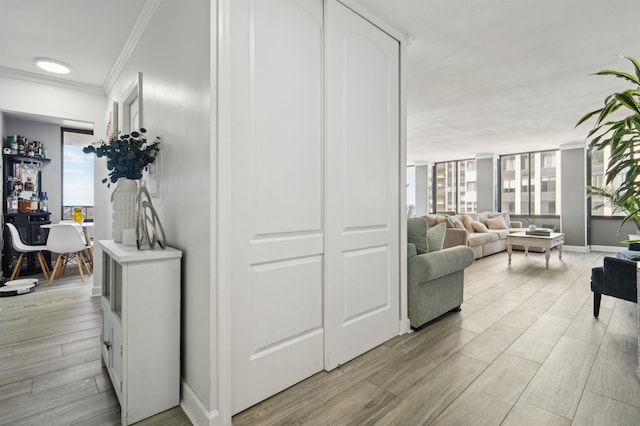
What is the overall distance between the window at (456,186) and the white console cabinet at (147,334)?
955 cm

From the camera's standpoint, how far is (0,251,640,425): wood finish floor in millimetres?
1566

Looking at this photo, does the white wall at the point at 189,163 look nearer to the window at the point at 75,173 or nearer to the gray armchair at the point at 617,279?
the gray armchair at the point at 617,279

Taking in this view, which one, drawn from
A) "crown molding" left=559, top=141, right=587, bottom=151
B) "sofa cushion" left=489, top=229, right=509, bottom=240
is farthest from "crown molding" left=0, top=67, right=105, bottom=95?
Result: "crown molding" left=559, top=141, right=587, bottom=151

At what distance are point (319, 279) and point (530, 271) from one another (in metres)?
4.62

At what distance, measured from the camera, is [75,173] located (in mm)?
5547

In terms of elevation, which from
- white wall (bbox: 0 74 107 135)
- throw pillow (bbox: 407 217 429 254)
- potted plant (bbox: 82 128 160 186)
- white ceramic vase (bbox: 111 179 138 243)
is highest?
white wall (bbox: 0 74 107 135)

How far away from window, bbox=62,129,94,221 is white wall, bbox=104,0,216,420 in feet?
15.0

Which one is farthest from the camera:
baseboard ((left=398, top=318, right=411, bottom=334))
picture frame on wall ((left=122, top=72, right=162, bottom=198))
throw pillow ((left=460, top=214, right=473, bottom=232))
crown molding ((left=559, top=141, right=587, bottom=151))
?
crown molding ((left=559, top=141, right=587, bottom=151))

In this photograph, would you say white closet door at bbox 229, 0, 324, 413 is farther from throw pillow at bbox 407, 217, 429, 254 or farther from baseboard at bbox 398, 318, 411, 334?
throw pillow at bbox 407, 217, 429, 254

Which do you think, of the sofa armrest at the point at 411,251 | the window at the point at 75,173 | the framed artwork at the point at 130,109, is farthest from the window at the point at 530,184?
the window at the point at 75,173

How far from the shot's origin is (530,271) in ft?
16.4

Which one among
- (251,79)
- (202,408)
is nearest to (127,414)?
(202,408)

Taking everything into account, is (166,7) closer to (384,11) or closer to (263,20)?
(263,20)

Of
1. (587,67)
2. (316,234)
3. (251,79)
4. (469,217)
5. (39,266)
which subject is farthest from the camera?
(469,217)
